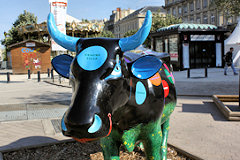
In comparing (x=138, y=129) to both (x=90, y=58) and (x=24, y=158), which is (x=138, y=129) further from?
(x=24, y=158)

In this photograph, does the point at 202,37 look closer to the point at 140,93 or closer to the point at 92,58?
the point at 140,93

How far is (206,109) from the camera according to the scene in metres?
6.95

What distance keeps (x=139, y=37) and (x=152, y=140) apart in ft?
4.09

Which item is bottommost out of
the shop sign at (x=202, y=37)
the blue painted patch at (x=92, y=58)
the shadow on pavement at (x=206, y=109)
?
the shadow on pavement at (x=206, y=109)

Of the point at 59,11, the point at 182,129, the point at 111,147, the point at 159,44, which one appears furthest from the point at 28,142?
the point at 159,44

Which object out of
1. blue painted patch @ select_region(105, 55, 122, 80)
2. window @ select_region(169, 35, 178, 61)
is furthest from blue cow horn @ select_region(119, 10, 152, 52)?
window @ select_region(169, 35, 178, 61)

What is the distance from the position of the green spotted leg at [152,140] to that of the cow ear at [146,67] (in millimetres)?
632

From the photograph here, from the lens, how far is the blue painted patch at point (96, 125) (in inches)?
69.9

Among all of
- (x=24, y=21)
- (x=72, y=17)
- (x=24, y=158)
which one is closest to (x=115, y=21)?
(x=24, y=21)

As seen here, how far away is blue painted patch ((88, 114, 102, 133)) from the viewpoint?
178cm

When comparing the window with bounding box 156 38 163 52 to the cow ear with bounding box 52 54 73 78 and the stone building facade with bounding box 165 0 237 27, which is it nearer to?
the stone building facade with bounding box 165 0 237 27

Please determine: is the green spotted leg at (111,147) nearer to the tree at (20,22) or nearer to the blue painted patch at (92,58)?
the blue painted patch at (92,58)

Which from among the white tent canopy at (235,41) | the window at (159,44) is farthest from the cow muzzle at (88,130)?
the window at (159,44)

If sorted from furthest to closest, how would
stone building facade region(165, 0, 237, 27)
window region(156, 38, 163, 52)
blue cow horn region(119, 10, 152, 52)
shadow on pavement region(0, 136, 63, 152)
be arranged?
stone building facade region(165, 0, 237, 27) < window region(156, 38, 163, 52) < shadow on pavement region(0, 136, 63, 152) < blue cow horn region(119, 10, 152, 52)
